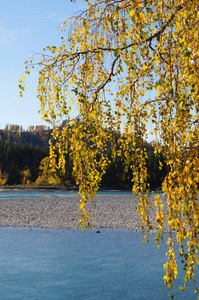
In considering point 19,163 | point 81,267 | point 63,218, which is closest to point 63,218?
point 63,218

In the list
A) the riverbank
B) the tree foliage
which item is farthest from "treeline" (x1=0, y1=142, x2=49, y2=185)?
the tree foliage

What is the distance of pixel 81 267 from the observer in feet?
51.8

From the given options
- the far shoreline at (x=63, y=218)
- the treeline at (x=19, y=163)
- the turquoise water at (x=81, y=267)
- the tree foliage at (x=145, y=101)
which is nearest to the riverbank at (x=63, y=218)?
the far shoreline at (x=63, y=218)

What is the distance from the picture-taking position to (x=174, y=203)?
3523mm

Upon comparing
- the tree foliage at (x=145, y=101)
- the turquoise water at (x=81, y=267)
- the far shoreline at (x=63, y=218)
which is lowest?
the turquoise water at (x=81, y=267)

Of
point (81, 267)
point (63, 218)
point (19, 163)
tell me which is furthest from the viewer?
point (19, 163)

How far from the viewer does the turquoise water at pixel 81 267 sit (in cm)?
1293

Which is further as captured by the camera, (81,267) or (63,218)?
(63,218)

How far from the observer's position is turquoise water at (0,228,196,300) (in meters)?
12.9

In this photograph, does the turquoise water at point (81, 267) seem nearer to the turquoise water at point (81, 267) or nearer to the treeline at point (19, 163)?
the turquoise water at point (81, 267)

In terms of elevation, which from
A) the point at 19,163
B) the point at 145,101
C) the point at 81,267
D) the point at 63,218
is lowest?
the point at 81,267

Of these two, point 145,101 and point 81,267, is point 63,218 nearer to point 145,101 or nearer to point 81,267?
point 81,267

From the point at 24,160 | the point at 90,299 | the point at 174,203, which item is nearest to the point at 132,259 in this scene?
the point at 90,299

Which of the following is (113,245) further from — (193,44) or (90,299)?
(193,44)
